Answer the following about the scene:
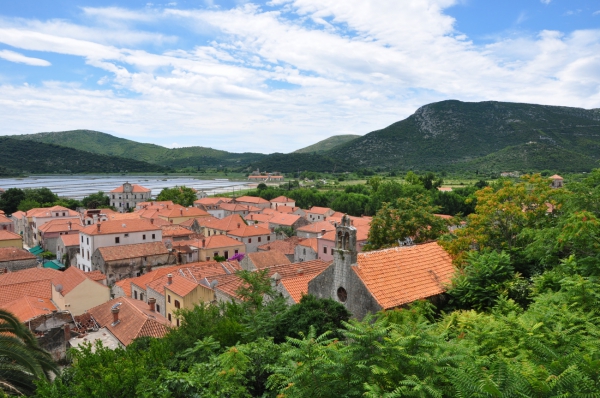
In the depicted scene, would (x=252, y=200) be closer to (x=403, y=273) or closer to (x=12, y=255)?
(x=12, y=255)

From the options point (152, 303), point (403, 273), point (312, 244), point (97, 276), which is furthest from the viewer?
point (312, 244)

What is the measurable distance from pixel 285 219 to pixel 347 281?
196 feet

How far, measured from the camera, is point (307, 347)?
27.8ft

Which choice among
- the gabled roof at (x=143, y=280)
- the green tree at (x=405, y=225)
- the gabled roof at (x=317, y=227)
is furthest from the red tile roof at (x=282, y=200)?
the green tree at (x=405, y=225)

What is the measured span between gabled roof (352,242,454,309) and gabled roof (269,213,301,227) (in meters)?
55.1

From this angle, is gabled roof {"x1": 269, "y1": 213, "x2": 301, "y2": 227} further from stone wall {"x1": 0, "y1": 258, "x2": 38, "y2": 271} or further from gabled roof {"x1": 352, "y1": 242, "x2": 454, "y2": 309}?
gabled roof {"x1": 352, "y1": 242, "x2": 454, "y2": 309}

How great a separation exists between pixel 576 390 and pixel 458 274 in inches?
463

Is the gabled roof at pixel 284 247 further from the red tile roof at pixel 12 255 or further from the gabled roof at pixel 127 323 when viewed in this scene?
the gabled roof at pixel 127 323

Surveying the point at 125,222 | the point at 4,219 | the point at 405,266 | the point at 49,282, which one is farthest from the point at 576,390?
the point at 4,219

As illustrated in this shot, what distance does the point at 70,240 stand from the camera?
56000 mm

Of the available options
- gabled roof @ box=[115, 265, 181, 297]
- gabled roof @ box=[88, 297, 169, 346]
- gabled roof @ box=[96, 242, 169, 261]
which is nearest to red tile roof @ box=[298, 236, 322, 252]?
gabled roof @ box=[96, 242, 169, 261]

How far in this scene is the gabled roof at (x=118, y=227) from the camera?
49.6 m

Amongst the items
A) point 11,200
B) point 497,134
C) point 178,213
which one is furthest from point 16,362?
point 497,134

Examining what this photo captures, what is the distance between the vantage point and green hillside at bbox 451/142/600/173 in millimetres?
126188
